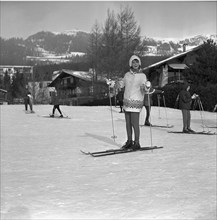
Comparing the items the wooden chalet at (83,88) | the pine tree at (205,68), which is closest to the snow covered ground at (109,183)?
the pine tree at (205,68)

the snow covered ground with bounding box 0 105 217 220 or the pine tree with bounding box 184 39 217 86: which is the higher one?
the pine tree with bounding box 184 39 217 86

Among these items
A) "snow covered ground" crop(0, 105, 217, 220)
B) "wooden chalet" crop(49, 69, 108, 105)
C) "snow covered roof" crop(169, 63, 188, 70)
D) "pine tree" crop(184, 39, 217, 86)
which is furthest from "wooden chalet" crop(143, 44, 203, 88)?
"snow covered ground" crop(0, 105, 217, 220)

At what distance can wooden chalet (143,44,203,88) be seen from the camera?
45.5 m

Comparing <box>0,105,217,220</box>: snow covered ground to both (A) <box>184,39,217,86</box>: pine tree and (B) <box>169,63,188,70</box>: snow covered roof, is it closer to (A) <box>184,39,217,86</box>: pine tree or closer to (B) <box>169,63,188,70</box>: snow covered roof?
(A) <box>184,39,217,86</box>: pine tree

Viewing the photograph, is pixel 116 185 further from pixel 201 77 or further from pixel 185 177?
pixel 201 77

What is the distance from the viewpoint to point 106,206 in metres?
5.15

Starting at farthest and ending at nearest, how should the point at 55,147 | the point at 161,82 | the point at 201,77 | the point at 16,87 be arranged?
the point at 16,87 → the point at 161,82 → the point at 201,77 → the point at 55,147

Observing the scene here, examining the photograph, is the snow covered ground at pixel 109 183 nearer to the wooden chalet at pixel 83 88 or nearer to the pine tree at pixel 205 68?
the pine tree at pixel 205 68

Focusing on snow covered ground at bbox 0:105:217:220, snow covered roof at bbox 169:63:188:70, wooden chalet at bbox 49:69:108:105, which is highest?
snow covered roof at bbox 169:63:188:70

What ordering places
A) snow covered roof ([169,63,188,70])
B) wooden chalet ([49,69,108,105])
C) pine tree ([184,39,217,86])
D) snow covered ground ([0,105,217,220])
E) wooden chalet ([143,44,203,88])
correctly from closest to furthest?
snow covered ground ([0,105,217,220]), pine tree ([184,39,217,86]), wooden chalet ([143,44,203,88]), snow covered roof ([169,63,188,70]), wooden chalet ([49,69,108,105])

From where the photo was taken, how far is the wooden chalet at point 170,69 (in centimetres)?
4550

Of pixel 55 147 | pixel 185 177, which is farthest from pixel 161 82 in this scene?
pixel 185 177

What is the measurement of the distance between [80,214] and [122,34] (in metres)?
40.2

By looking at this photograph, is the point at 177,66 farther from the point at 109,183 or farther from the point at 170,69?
the point at 109,183
